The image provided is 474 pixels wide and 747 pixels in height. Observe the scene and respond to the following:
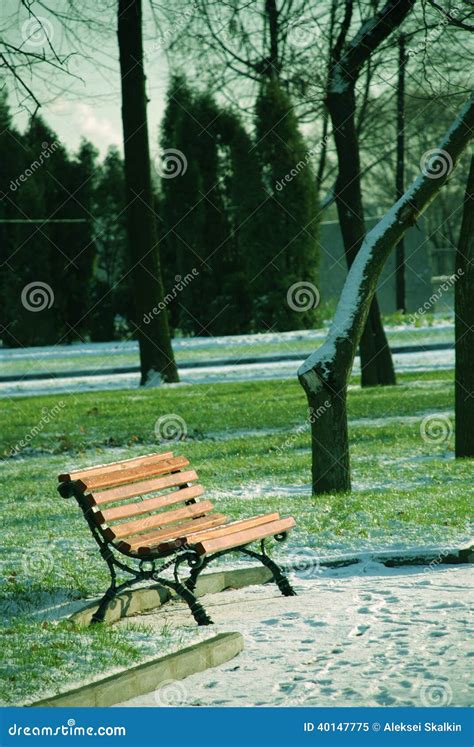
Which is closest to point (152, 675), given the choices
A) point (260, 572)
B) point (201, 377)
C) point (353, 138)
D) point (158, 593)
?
point (158, 593)

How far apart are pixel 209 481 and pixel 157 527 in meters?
4.10

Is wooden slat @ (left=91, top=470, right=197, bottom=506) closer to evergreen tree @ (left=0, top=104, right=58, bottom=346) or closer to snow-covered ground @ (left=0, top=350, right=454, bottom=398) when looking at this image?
snow-covered ground @ (left=0, top=350, right=454, bottom=398)

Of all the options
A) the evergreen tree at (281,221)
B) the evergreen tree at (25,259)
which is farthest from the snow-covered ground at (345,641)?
the evergreen tree at (25,259)

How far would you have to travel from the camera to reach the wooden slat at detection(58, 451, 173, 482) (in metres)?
6.43

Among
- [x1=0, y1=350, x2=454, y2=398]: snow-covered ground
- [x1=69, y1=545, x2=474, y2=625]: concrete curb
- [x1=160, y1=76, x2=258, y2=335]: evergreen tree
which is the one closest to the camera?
[x1=69, y1=545, x2=474, y2=625]: concrete curb

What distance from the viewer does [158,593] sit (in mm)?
6957

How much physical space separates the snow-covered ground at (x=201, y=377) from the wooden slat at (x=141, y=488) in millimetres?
13881

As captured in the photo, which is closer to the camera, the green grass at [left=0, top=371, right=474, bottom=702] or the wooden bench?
the green grass at [left=0, top=371, right=474, bottom=702]

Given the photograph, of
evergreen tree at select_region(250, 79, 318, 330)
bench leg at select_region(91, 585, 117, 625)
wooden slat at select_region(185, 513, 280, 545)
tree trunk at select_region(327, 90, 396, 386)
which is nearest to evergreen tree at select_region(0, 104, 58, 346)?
evergreen tree at select_region(250, 79, 318, 330)

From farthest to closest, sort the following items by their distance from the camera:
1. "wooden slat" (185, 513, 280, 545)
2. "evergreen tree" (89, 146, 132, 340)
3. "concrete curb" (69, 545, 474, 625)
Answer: "evergreen tree" (89, 146, 132, 340), "concrete curb" (69, 545, 474, 625), "wooden slat" (185, 513, 280, 545)

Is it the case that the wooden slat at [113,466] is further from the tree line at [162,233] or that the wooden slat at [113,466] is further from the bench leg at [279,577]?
the tree line at [162,233]

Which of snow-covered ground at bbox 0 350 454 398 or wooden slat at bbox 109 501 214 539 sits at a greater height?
snow-covered ground at bbox 0 350 454 398

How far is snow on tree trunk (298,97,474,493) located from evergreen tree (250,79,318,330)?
19.2 metres

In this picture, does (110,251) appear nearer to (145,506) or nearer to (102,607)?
(145,506)
